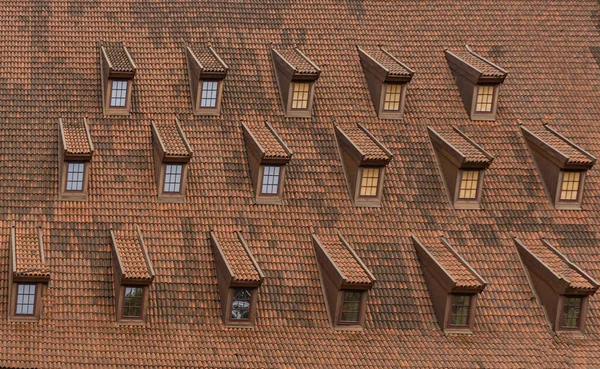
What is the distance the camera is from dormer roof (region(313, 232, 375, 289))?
209 ft

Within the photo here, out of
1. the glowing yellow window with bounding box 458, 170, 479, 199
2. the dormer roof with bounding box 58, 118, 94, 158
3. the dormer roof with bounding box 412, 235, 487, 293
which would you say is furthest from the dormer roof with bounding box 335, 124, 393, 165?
the dormer roof with bounding box 58, 118, 94, 158

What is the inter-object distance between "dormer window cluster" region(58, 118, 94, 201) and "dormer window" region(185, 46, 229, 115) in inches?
247

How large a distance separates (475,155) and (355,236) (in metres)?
7.03

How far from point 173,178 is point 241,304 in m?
7.24

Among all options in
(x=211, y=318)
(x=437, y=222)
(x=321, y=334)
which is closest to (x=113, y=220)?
(x=211, y=318)

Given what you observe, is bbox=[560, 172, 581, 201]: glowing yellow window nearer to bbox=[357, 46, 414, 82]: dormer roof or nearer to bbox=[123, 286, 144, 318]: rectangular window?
bbox=[357, 46, 414, 82]: dormer roof

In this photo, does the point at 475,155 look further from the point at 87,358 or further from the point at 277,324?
the point at 87,358

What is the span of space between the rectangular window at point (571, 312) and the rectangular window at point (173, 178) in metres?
18.5

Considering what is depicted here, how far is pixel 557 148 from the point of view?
71.2 metres

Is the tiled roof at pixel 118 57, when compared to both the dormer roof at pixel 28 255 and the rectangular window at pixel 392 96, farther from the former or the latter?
the rectangular window at pixel 392 96

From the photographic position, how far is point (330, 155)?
231 feet

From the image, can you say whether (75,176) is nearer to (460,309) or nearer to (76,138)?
(76,138)

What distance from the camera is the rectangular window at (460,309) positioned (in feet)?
216

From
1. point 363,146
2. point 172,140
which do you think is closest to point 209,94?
point 172,140
